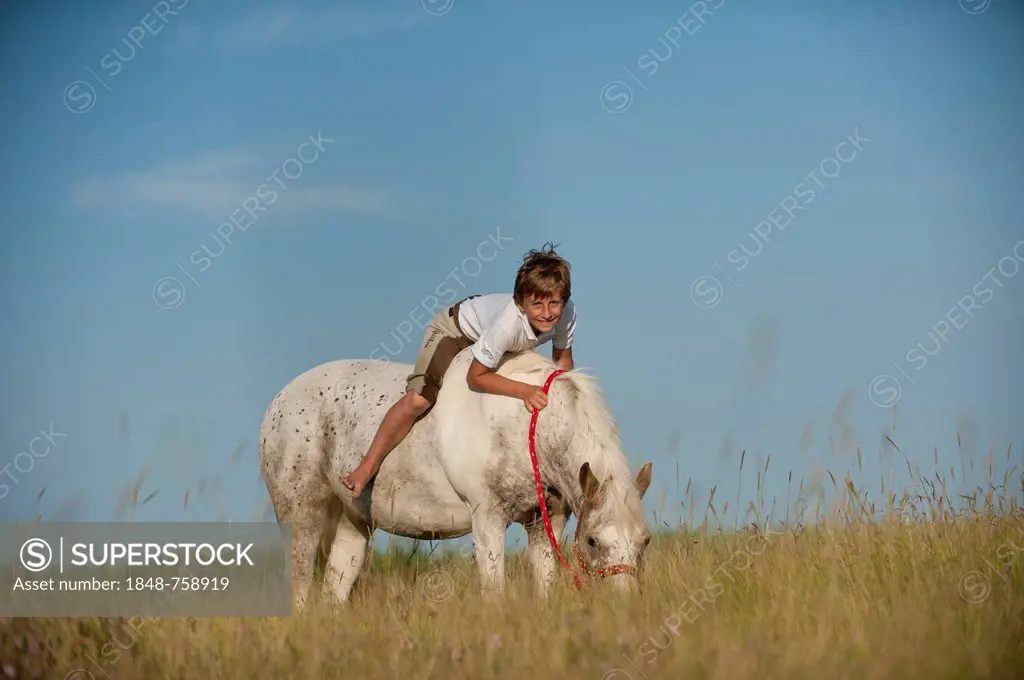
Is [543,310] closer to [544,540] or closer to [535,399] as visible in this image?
[535,399]

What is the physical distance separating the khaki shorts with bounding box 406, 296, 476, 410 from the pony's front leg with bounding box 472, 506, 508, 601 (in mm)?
955

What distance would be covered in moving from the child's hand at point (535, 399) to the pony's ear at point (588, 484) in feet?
2.31

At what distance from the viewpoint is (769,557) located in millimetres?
7344

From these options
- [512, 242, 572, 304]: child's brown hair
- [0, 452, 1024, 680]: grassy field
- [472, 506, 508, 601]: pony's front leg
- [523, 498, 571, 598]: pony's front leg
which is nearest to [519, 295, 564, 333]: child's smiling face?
[512, 242, 572, 304]: child's brown hair

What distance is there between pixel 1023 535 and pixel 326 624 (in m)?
4.65

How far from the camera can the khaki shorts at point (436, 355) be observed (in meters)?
7.57

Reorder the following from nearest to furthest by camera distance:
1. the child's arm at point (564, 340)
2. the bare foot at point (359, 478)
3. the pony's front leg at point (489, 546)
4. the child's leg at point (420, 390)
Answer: the pony's front leg at point (489, 546), the child's arm at point (564, 340), the child's leg at point (420, 390), the bare foot at point (359, 478)

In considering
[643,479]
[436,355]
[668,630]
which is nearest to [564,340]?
[436,355]

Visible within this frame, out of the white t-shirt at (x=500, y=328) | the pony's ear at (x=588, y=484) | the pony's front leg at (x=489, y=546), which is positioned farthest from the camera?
the white t-shirt at (x=500, y=328)

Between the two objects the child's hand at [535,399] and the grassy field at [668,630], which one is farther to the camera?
the child's hand at [535,399]

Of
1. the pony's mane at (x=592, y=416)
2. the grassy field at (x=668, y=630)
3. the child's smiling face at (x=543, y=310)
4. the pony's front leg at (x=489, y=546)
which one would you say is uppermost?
the child's smiling face at (x=543, y=310)

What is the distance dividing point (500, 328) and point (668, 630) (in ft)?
7.61

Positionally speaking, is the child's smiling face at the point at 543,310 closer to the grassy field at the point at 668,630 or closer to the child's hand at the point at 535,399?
the child's hand at the point at 535,399

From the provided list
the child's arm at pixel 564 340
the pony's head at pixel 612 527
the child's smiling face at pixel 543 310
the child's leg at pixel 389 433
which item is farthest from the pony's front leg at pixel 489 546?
the child's smiling face at pixel 543 310
